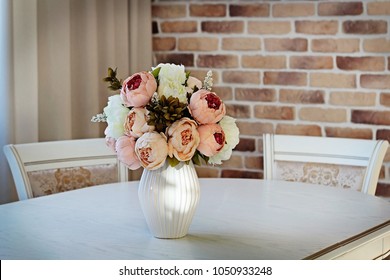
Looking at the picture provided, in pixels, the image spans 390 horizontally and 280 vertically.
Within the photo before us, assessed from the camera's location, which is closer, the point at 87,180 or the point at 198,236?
the point at 198,236

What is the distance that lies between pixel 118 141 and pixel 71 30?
57.3 inches

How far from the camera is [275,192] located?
2.29 metres

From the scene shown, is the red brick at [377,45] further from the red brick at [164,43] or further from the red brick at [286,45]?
the red brick at [164,43]

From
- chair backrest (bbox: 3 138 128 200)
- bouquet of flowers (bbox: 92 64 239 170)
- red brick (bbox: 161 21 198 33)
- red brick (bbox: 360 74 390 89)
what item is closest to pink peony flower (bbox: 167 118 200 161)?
bouquet of flowers (bbox: 92 64 239 170)

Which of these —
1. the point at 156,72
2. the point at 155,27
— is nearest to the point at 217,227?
the point at 156,72

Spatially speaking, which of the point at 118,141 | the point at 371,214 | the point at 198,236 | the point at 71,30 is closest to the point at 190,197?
the point at 198,236

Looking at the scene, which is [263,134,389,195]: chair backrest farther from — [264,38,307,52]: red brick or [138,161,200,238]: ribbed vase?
[138,161,200,238]: ribbed vase

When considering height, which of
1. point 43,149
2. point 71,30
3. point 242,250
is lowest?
point 242,250

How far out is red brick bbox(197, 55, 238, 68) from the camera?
3.33 metres

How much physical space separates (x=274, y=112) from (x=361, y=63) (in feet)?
1.37

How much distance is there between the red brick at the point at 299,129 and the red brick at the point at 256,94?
13cm

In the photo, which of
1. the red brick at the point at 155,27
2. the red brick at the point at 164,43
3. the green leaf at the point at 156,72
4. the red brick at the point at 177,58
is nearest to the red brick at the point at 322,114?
the red brick at the point at 177,58

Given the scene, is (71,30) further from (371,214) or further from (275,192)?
(371,214)

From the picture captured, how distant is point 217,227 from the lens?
6.13 ft
